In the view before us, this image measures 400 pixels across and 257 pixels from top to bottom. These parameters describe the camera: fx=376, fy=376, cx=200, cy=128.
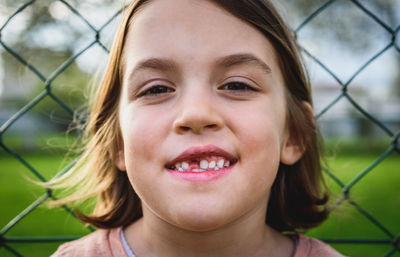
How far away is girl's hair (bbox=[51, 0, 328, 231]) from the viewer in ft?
3.75

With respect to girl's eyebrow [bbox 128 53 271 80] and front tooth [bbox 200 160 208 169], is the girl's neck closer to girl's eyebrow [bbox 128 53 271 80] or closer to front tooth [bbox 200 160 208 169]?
front tooth [bbox 200 160 208 169]

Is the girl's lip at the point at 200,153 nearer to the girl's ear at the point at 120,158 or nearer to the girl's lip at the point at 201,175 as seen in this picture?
the girl's lip at the point at 201,175

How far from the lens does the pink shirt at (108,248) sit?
1154 mm

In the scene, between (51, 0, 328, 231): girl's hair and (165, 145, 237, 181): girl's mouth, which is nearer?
(165, 145, 237, 181): girl's mouth

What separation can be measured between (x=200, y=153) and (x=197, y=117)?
9cm

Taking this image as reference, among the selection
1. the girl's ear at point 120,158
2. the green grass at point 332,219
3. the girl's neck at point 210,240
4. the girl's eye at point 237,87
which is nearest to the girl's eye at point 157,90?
the girl's eye at point 237,87

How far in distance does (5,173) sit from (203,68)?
857cm

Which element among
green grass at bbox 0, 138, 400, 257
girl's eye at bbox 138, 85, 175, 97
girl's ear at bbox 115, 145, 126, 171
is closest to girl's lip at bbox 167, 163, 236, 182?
girl's eye at bbox 138, 85, 175, 97

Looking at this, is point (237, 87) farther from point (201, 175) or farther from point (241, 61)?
point (201, 175)

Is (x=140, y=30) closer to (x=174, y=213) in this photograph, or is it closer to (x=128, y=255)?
(x=174, y=213)

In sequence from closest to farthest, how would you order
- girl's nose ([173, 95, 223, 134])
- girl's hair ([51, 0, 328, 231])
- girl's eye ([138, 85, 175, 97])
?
girl's nose ([173, 95, 223, 134])
girl's eye ([138, 85, 175, 97])
girl's hair ([51, 0, 328, 231])

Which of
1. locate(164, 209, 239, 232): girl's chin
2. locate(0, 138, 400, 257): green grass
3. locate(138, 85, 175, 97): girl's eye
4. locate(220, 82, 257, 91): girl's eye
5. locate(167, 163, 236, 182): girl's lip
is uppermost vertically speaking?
locate(220, 82, 257, 91): girl's eye

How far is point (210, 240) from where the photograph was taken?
110cm

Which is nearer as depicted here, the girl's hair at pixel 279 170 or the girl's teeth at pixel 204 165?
the girl's teeth at pixel 204 165
